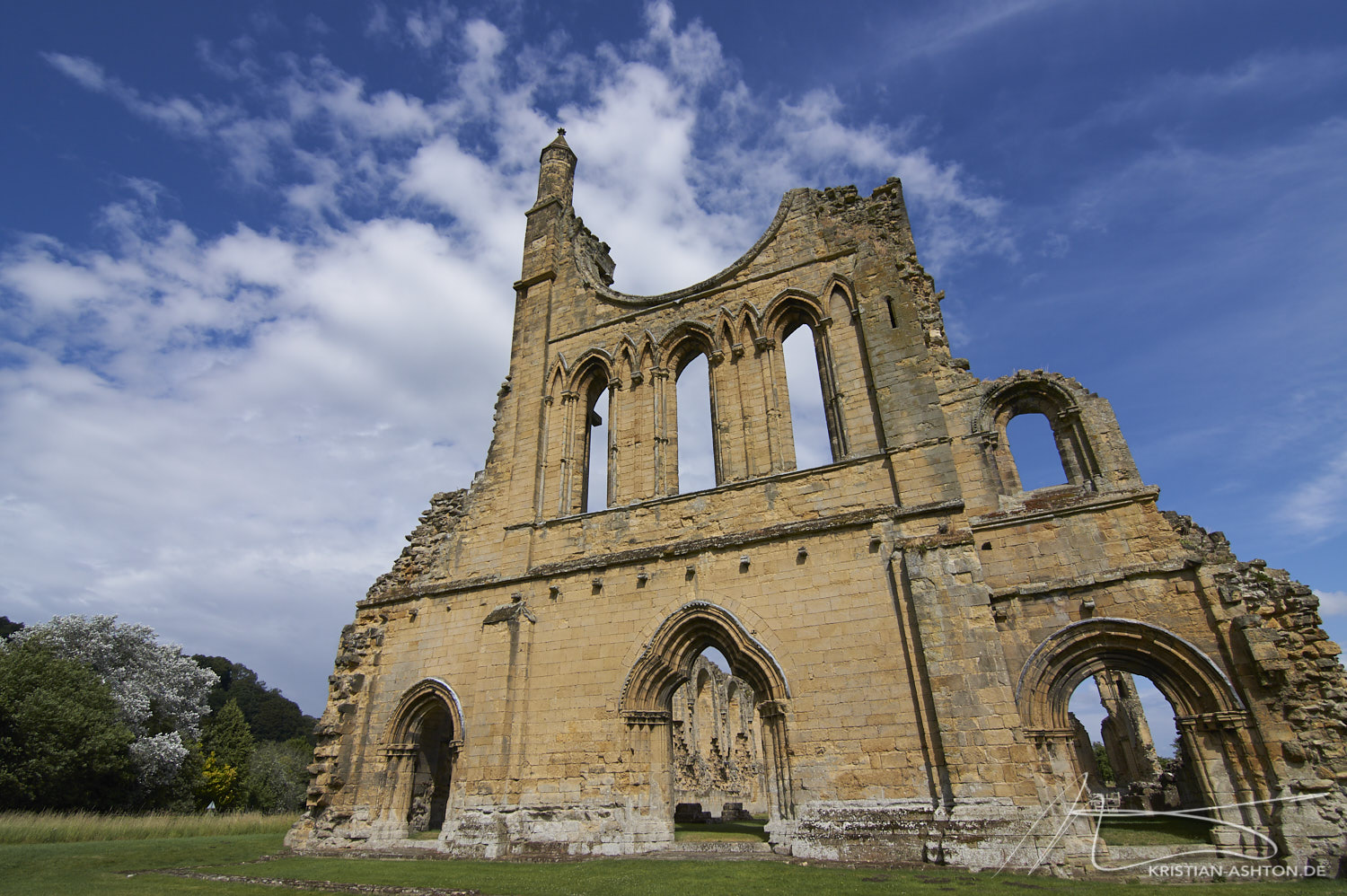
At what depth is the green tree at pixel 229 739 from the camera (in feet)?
104

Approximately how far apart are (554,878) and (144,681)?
26582mm

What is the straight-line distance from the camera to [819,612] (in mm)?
9594

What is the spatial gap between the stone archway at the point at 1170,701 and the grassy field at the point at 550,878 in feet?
5.36

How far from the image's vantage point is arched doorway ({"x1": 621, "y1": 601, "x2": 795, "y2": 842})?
9336 millimetres

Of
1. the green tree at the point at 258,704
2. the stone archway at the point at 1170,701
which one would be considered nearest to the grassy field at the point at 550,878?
the stone archway at the point at 1170,701

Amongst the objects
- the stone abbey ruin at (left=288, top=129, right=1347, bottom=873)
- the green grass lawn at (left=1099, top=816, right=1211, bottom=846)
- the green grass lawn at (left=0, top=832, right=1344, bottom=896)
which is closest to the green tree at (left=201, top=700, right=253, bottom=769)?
the green grass lawn at (left=0, top=832, right=1344, bottom=896)

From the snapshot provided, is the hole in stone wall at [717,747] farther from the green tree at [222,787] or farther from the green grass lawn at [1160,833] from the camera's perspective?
the green tree at [222,787]

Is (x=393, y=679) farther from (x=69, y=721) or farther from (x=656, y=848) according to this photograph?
(x=69, y=721)

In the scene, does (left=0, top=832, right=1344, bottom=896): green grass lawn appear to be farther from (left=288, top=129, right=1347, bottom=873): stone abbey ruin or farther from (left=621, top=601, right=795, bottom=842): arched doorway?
(left=621, top=601, right=795, bottom=842): arched doorway

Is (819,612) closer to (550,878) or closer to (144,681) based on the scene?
(550,878)

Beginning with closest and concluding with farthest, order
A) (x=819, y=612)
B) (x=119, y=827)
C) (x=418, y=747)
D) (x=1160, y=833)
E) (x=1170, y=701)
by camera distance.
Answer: (x=1160, y=833), (x=1170, y=701), (x=819, y=612), (x=418, y=747), (x=119, y=827)

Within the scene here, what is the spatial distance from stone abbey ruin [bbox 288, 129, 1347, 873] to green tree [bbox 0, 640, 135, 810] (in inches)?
606

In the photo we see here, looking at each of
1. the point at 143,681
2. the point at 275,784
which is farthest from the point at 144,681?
the point at 275,784
